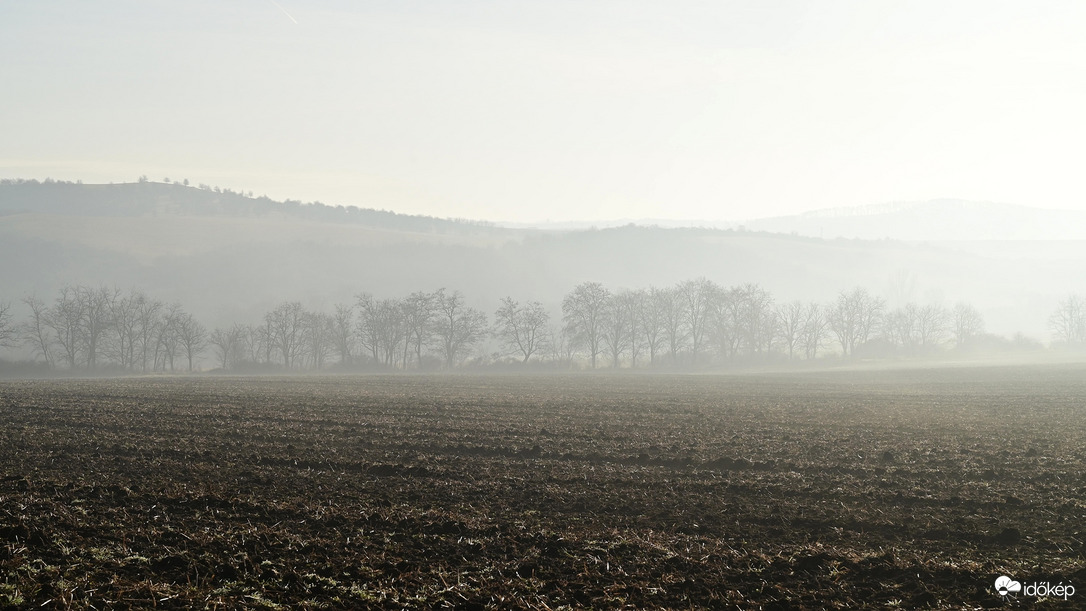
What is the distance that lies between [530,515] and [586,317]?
3779 inches

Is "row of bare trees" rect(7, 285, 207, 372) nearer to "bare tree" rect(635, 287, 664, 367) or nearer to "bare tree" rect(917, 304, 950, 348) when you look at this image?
"bare tree" rect(635, 287, 664, 367)

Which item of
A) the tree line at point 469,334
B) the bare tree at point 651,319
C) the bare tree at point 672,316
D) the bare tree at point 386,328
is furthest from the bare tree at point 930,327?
the bare tree at point 386,328

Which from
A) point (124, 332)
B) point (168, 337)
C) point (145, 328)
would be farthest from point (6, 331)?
point (168, 337)

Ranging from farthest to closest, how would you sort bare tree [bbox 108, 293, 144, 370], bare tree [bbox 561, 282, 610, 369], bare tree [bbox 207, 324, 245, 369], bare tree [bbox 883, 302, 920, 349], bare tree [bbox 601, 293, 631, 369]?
1. bare tree [bbox 883, 302, 920, 349]
2. bare tree [bbox 601, 293, 631, 369]
3. bare tree [bbox 561, 282, 610, 369]
4. bare tree [bbox 207, 324, 245, 369]
5. bare tree [bbox 108, 293, 144, 370]

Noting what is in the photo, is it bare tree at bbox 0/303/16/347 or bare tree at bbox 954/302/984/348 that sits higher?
bare tree at bbox 0/303/16/347

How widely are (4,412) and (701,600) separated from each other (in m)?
28.5

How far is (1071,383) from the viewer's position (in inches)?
1913

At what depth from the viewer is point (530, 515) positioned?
11320mm

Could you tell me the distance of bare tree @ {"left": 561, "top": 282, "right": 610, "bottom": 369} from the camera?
343 feet

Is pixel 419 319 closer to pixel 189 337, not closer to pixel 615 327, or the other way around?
pixel 615 327

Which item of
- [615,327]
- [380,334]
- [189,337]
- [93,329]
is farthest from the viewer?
[380,334]

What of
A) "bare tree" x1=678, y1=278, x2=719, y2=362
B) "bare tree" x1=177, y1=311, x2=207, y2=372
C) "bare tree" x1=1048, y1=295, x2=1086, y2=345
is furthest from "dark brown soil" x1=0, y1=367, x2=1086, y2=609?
"bare tree" x1=1048, y1=295, x2=1086, y2=345

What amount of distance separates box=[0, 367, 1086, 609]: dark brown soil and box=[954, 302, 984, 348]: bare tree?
387ft

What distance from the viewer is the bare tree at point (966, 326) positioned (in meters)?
123
